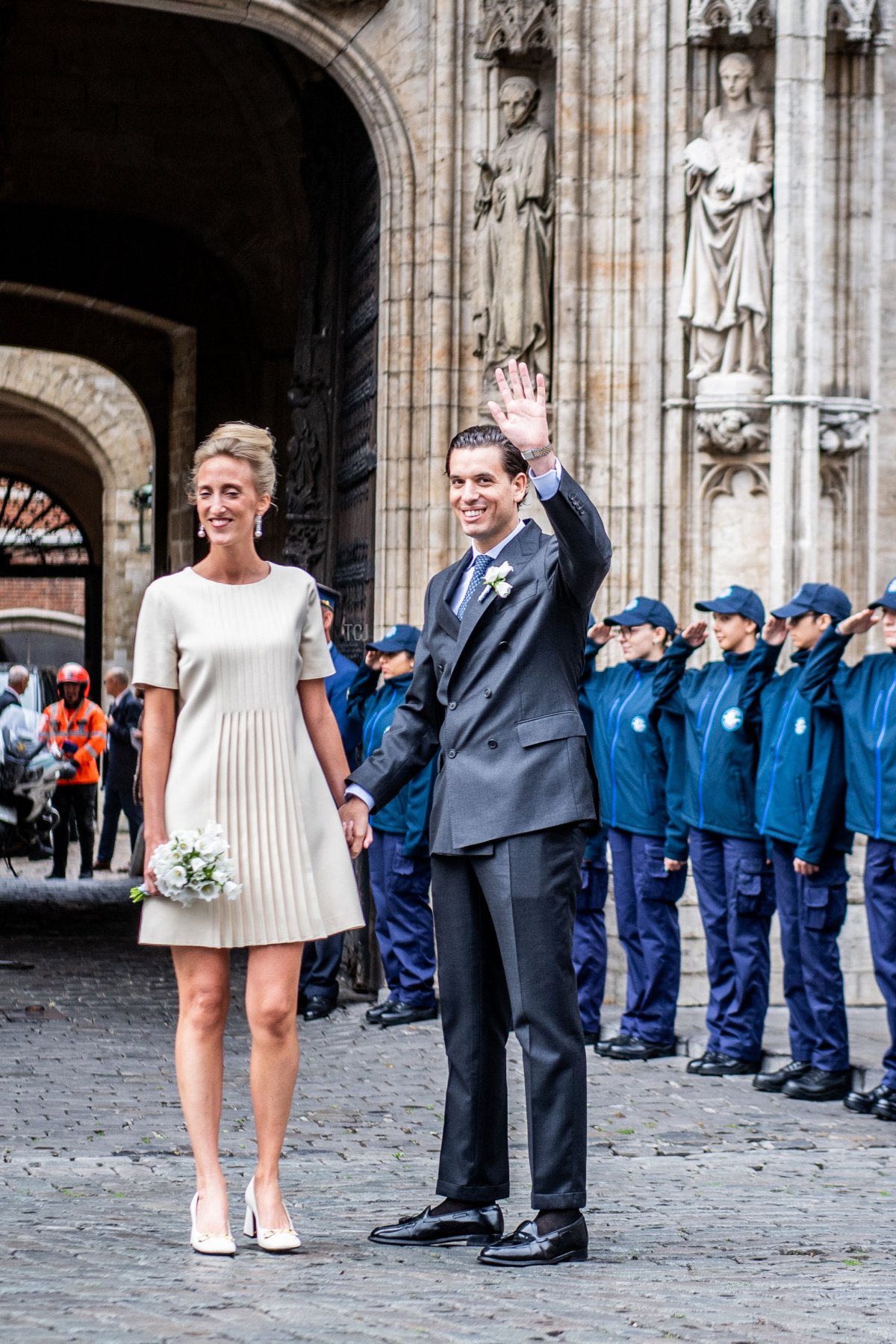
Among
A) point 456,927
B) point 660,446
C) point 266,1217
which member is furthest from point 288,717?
point 660,446

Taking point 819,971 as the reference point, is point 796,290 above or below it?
above

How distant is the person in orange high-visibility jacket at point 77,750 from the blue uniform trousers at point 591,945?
9175mm

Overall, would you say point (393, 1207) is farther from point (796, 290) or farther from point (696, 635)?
point (796, 290)

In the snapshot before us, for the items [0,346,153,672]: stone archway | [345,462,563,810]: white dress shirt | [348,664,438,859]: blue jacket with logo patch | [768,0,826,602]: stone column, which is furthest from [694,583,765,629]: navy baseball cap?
[0,346,153,672]: stone archway

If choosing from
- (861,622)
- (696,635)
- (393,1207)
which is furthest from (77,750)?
(393,1207)

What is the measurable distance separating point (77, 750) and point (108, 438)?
1394 centimetres

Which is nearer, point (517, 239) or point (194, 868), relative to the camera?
point (194, 868)

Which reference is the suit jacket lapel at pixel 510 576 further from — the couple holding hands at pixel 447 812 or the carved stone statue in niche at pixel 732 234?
the carved stone statue in niche at pixel 732 234

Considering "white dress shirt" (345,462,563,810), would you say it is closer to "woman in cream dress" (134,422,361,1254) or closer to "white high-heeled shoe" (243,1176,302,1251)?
"woman in cream dress" (134,422,361,1254)

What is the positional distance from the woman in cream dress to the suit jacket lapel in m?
0.41

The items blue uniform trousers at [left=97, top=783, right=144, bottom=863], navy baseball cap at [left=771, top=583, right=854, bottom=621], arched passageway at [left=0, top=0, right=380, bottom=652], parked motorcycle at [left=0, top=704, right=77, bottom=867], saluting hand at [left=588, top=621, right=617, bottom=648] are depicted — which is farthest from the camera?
blue uniform trousers at [left=97, top=783, right=144, bottom=863]

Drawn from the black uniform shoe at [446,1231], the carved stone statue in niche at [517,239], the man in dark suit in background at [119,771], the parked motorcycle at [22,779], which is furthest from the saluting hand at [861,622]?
the man in dark suit in background at [119,771]

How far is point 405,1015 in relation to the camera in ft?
29.5

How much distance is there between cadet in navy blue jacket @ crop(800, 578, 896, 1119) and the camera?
6988 millimetres
